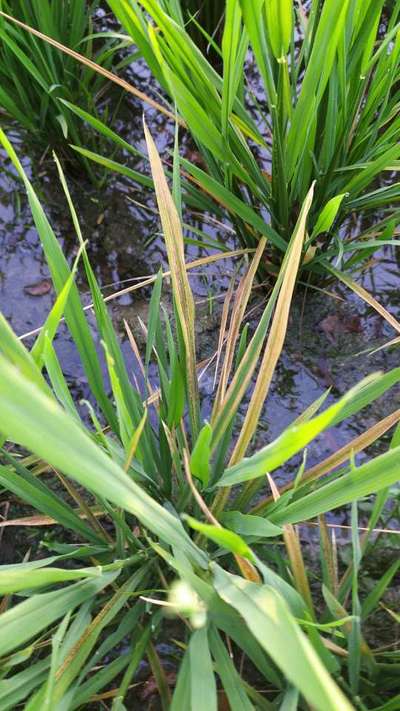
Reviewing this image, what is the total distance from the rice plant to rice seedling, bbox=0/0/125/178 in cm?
26

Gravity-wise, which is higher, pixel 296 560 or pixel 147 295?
pixel 147 295

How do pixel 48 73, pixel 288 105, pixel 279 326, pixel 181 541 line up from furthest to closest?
1. pixel 48 73
2. pixel 288 105
3. pixel 279 326
4. pixel 181 541

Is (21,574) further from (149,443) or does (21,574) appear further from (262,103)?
(262,103)

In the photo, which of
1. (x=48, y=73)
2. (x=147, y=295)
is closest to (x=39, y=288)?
(x=147, y=295)

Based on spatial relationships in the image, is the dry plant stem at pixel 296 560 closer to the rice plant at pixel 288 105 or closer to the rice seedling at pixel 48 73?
the rice plant at pixel 288 105

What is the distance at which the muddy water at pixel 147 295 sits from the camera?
2.92 ft

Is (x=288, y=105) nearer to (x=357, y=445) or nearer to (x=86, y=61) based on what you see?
(x=86, y=61)

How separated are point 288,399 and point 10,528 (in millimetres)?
455

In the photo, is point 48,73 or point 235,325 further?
point 48,73

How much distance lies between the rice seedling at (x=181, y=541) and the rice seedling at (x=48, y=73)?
0.44m

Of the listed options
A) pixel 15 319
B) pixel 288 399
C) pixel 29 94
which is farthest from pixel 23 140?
pixel 288 399

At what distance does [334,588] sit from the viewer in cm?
64

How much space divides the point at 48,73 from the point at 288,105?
0.46m

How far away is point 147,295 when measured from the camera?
3.31ft
